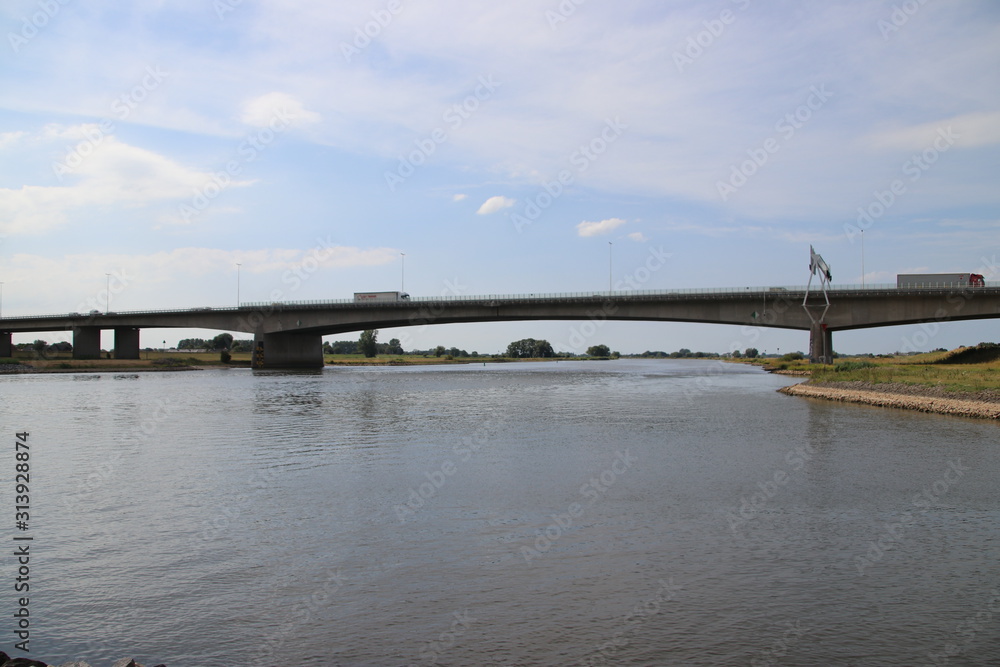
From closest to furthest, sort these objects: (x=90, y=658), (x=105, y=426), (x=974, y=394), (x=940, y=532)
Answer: (x=90, y=658) < (x=940, y=532) < (x=105, y=426) < (x=974, y=394)

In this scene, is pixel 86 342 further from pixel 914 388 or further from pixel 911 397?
pixel 911 397

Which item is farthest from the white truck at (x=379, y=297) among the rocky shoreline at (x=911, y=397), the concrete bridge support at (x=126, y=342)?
the rocky shoreline at (x=911, y=397)

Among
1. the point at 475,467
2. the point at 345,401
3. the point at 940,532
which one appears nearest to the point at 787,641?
the point at 940,532

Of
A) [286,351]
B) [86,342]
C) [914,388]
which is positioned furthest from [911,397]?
[86,342]

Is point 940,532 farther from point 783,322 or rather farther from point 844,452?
point 783,322

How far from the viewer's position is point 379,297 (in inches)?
4584

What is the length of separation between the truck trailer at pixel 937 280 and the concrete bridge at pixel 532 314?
216cm

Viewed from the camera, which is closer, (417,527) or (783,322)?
(417,527)

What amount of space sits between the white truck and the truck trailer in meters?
68.7

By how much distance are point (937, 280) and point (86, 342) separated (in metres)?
141

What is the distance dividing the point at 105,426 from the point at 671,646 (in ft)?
117

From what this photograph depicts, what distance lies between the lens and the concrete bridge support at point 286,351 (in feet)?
402

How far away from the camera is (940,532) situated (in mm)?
16734

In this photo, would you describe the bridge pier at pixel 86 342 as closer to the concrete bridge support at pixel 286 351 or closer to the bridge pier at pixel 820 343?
the concrete bridge support at pixel 286 351
